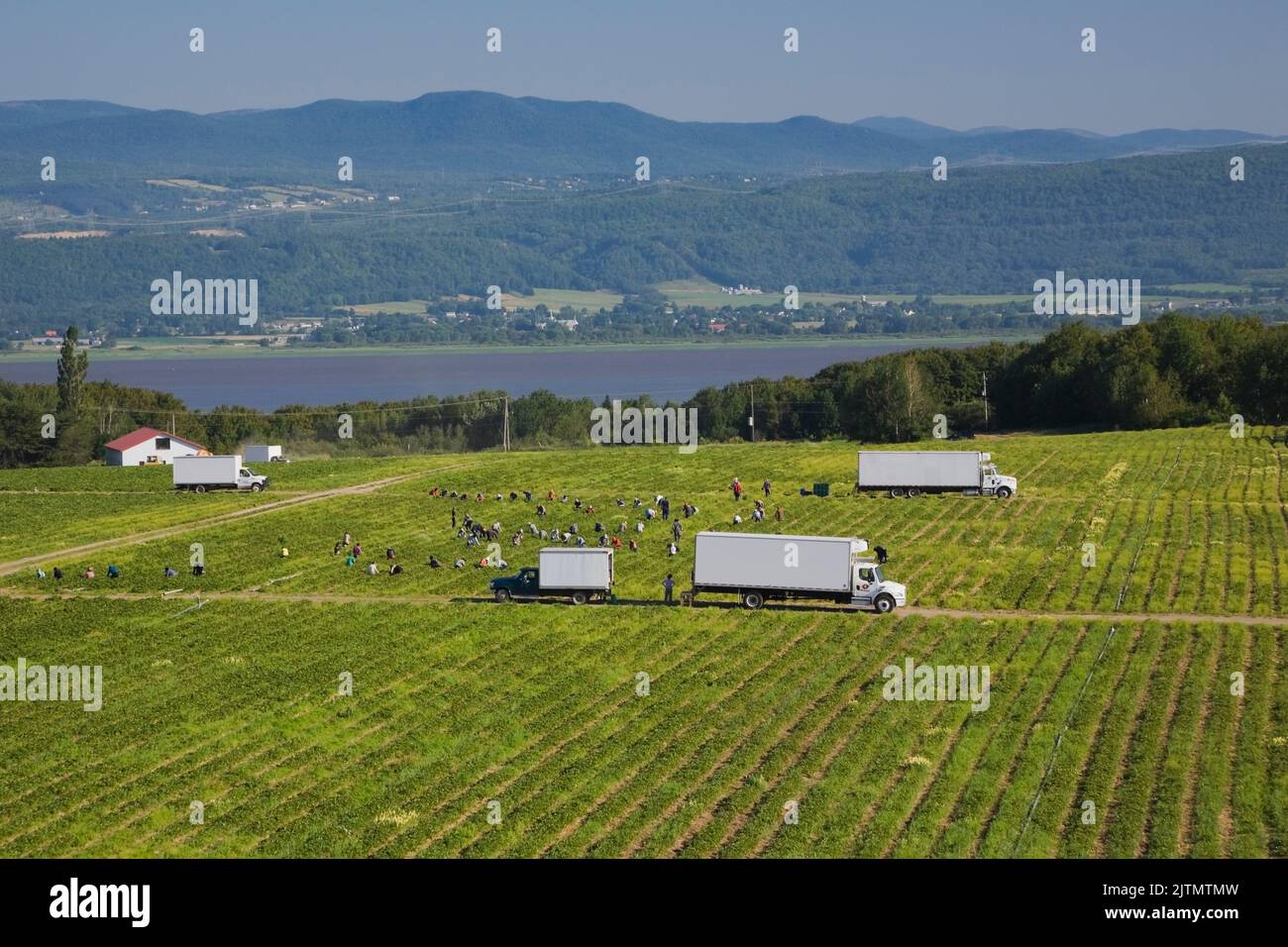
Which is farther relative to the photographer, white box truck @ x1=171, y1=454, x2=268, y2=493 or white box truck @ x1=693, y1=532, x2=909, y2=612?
white box truck @ x1=171, y1=454, x2=268, y2=493

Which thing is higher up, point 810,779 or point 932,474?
point 932,474

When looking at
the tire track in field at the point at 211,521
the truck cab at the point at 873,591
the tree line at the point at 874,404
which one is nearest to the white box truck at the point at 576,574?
the truck cab at the point at 873,591

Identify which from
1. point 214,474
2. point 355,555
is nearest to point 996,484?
point 355,555

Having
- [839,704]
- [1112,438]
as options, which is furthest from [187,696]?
[1112,438]

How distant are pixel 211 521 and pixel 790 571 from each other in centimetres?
3494

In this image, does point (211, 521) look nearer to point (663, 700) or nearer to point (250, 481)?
point (250, 481)

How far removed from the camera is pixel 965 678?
3984 centimetres

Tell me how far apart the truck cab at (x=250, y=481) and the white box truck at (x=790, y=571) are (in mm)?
42172

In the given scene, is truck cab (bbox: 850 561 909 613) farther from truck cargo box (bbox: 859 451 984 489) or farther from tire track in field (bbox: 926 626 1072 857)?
truck cargo box (bbox: 859 451 984 489)

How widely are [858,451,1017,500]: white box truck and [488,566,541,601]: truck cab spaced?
25.9 metres

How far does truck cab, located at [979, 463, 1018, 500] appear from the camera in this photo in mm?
72125

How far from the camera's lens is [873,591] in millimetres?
48656

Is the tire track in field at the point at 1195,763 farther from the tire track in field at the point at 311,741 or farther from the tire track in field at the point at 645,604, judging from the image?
the tire track in field at the point at 311,741

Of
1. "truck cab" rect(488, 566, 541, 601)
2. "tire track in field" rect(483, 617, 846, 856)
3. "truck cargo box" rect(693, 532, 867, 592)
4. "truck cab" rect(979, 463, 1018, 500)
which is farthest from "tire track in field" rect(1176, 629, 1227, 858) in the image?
"truck cab" rect(979, 463, 1018, 500)
